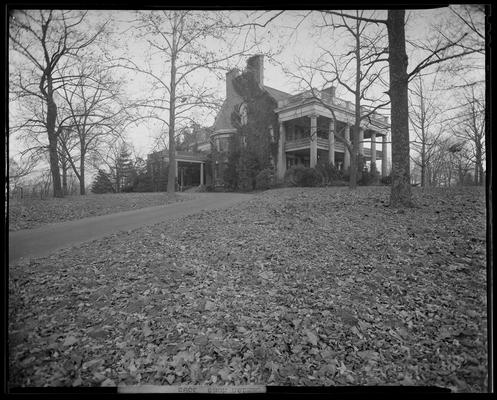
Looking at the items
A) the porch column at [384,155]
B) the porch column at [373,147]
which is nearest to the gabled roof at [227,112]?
the porch column at [373,147]

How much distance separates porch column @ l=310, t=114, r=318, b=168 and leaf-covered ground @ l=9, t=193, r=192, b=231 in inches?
104

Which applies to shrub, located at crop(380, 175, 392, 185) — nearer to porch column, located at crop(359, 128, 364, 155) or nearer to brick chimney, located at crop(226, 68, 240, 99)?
porch column, located at crop(359, 128, 364, 155)

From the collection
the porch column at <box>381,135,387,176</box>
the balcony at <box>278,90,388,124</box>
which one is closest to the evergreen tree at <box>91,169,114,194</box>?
Result: the balcony at <box>278,90,388,124</box>

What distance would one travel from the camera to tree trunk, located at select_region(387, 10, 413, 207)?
3.26 meters

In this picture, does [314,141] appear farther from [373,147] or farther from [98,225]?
[98,225]

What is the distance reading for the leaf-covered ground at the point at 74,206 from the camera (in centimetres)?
259

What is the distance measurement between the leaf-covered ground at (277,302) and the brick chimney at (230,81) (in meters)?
1.81

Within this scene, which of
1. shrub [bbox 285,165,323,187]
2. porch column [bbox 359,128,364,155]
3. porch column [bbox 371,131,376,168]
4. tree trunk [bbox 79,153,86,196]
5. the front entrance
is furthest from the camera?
the front entrance

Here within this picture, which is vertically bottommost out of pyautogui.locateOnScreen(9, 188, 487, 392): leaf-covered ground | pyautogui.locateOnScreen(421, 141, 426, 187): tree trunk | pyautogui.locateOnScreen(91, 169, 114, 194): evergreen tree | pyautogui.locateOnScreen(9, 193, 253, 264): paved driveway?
pyautogui.locateOnScreen(9, 188, 487, 392): leaf-covered ground

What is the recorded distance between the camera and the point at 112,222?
169 inches

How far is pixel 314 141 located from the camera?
4020mm

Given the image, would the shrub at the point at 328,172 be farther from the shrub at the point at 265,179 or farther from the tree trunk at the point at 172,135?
the tree trunk at the point at 172,135

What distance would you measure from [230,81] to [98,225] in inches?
127

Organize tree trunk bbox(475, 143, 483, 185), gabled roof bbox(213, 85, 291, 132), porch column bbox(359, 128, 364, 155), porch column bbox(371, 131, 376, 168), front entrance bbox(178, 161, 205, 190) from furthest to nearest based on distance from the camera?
front entrance bbox(178, 161, 205, 190) < porch column bbox(371, 131, 376, 168) < porch column bbox(359, 128, 364, 155) < gabled roof bbox(213, 85, 291, 132) < tree trunk bbox(475, 143, 483, 185)
